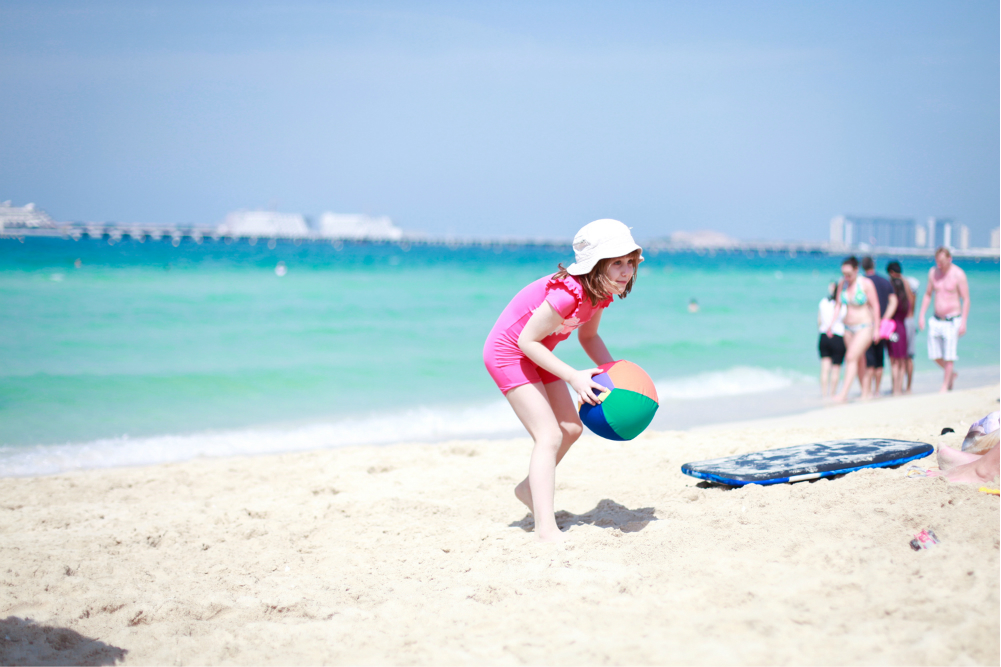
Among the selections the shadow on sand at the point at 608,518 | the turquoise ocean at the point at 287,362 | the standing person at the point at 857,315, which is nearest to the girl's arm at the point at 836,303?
the standing person at the point at 857,315

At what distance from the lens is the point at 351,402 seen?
1070cm

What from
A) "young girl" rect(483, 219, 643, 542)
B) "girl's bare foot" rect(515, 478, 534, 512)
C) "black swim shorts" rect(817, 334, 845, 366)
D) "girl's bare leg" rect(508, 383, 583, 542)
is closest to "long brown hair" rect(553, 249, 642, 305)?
"young girl" rect(483, 219, 643, 542)

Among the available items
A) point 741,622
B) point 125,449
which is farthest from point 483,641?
point 125,449

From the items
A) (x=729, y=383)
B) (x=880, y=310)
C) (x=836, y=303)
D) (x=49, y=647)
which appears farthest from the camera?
(x=729, y=383)

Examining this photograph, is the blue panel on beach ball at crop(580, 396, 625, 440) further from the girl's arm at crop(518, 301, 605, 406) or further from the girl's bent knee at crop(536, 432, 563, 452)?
the girl's bent knee at crop(536, 432, 563, 452)

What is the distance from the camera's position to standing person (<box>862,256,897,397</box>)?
9.93 metres

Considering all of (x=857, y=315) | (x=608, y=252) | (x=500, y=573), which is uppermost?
(x=608, y=252)

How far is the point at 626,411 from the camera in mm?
3533

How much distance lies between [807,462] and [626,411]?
175cm

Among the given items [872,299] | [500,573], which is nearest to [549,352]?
[500,573]

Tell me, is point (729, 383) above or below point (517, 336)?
below

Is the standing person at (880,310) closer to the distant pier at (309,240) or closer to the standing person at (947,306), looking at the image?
the standing person at (947,306)

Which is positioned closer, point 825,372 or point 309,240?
point 825,372

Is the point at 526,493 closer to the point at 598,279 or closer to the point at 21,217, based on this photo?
the point at 598,279
